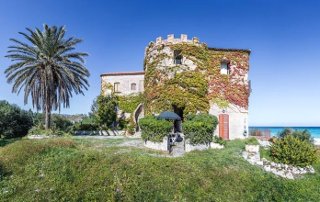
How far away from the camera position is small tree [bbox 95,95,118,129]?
30.7 meters

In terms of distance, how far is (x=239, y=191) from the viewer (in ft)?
38.3

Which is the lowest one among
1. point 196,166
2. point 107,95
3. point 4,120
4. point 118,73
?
point 196,166

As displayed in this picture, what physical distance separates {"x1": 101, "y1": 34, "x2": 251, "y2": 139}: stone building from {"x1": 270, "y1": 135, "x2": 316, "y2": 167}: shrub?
23.7ft

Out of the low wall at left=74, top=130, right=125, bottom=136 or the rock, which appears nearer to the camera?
the rock

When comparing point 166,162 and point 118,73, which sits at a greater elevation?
point 118,73

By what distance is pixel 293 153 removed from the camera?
1641cm

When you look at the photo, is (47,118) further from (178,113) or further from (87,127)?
(178,113)

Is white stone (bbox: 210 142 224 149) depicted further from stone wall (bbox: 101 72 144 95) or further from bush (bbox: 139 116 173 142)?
stone wall (bbox: 101 72 144 95)

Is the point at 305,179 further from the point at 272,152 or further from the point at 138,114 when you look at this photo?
the point at 138,114

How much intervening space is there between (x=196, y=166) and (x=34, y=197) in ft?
24.9

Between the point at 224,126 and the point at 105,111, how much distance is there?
558 inches

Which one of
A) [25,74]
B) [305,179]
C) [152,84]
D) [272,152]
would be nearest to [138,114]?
[152,84]

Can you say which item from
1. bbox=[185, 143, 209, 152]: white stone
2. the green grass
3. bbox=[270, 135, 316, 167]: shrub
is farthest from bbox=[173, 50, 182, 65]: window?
the green grass

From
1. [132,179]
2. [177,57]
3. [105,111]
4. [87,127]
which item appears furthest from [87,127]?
[132,179]
